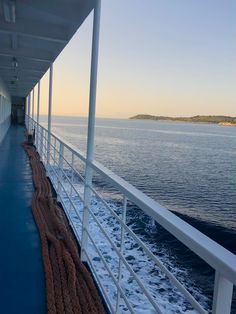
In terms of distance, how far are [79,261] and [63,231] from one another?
19.5 inches

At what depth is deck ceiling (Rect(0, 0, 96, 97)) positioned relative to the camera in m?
2.50

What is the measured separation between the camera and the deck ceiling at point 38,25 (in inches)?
98.3

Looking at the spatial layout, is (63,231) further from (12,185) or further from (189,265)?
(189,265)

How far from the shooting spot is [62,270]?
74.2 inches

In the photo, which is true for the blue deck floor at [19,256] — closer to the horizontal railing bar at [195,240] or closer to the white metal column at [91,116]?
the white metal column at [91,116]

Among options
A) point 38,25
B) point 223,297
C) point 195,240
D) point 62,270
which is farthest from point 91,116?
point 223,297

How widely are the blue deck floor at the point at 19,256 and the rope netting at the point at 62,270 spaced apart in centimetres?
5

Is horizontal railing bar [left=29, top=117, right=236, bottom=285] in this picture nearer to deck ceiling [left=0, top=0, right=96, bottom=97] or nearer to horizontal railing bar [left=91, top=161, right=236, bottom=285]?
horizontal railing bar [left=91, top=161, right=236, bottom=285]

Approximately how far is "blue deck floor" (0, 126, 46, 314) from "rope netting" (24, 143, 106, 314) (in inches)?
1.9

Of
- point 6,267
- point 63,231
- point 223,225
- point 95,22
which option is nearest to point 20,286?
point 6,267

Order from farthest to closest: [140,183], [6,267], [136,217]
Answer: [140,183], [136,217], [6,267]

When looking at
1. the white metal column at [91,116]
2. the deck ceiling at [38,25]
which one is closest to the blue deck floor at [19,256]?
the white metal column at [91,116]

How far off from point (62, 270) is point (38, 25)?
2.25 m

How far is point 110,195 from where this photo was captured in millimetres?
9195
